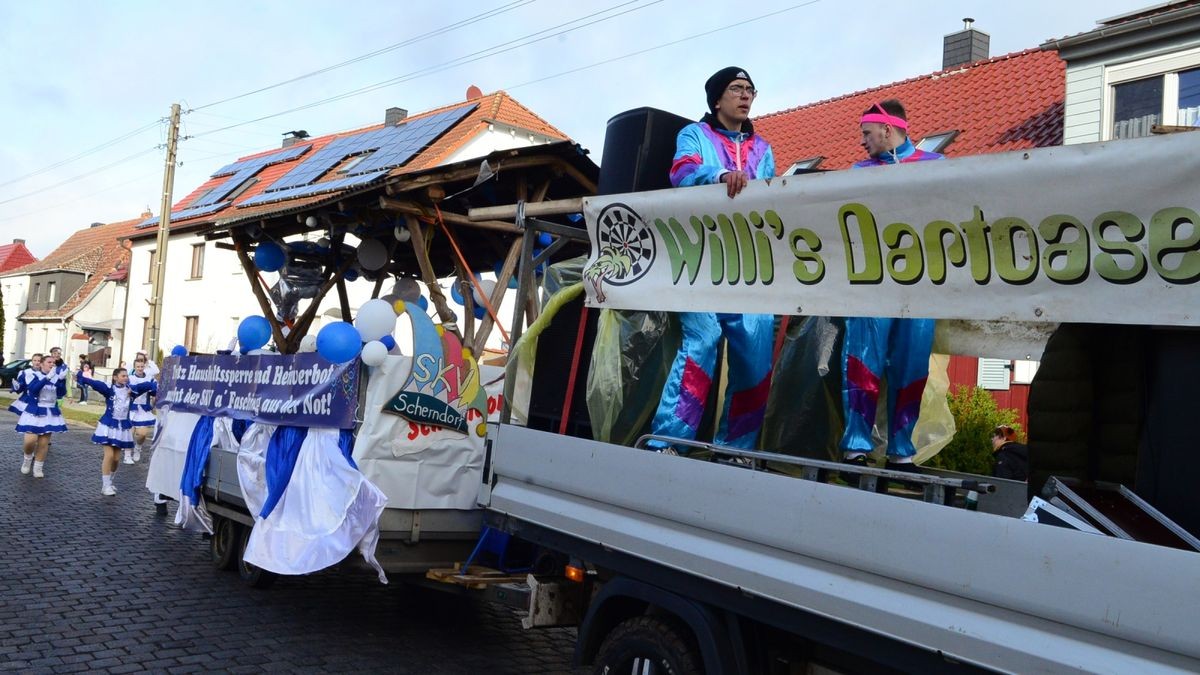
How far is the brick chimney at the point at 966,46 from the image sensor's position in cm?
2380

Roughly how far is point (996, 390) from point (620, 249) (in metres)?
12.2

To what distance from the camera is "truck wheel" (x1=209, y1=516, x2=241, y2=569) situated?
25.7 ft

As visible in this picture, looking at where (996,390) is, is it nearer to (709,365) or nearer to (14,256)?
(709,365)

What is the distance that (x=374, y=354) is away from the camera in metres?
6.27

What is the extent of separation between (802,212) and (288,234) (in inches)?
299

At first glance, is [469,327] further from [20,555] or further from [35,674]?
[35,674]

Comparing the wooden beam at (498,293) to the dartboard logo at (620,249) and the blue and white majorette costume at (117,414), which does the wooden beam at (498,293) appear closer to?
the dartboard logo at (620,249)

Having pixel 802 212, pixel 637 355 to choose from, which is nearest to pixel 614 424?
pixel 637 355

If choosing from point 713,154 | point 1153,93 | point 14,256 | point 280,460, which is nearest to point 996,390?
point 1153,93

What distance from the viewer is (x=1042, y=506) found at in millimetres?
2695

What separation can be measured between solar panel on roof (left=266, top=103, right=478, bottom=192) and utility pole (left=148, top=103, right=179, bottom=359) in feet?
27.0

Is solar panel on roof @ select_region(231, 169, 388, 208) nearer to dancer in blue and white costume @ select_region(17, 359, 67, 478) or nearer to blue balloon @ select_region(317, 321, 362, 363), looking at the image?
dancer in blue and white costume @ select_region(17, 359, 67, 478)

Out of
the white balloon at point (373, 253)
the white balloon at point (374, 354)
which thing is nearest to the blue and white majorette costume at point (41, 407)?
the white balloon at point (373, 253)

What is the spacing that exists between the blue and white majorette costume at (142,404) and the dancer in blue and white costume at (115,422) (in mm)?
77
